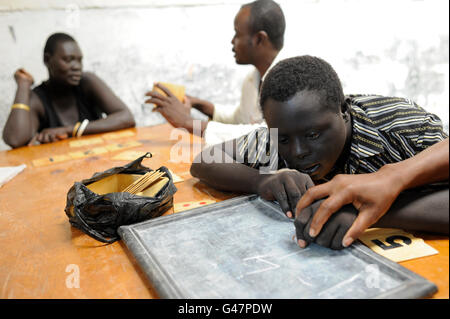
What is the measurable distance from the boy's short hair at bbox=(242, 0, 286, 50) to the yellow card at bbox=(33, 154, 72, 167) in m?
1.28

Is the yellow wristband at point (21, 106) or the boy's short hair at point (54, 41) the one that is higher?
the boy's short hair at point (54, 41)

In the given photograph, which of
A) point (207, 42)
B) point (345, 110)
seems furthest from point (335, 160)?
point (207, 42)

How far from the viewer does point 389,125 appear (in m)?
1.15

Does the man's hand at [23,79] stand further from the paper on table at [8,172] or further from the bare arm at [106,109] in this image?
the paper on table at [8,172]

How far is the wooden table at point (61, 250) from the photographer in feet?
2.58

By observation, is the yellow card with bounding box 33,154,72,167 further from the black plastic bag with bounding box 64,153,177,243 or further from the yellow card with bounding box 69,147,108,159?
the black plastic bag with bounding box 64,153,177,243

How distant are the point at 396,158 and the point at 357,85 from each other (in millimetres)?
3060

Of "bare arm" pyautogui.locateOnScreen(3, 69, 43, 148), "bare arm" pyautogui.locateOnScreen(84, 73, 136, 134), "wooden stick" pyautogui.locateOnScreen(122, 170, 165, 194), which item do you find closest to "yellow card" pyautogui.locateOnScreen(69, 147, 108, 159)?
"bare arm" pyautogui.locateOnScreen(84, 73, 136, 134)

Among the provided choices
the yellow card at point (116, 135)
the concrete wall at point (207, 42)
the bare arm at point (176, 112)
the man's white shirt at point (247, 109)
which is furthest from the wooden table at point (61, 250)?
the concrete wall at point (207, 42)

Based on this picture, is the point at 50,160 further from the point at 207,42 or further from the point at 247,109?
the point at 207,42

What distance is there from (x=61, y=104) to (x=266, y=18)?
1.52m

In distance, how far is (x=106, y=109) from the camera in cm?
268
